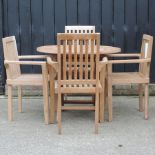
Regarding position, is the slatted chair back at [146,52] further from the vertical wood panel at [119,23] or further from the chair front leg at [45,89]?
the chair front leg at [45,89]

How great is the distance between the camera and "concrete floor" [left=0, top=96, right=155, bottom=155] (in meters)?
4.35

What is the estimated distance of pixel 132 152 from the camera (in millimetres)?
4289

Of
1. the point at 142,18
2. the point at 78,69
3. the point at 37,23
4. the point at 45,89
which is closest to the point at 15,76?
the point at 45,89

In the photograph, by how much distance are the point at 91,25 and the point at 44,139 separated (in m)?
2.47

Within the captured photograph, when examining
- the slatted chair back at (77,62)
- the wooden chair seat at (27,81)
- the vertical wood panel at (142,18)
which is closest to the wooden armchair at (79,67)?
the slatted chair back at (77,62)

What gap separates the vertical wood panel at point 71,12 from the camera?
6543 mm

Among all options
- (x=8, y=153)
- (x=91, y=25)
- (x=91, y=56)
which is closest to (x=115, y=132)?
(x=91, y=56)

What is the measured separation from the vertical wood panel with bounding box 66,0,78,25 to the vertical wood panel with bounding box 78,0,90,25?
61 millimetres

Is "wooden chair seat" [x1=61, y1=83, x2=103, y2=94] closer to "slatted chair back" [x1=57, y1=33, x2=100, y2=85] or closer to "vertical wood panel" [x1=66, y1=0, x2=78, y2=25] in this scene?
"slatted chair back" [x1=57, y1=33, x2=100, y2=85]

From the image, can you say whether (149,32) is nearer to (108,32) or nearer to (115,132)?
(108,32)

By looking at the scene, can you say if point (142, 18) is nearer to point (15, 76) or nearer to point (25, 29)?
point (25, 29)

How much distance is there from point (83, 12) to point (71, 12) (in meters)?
0.18

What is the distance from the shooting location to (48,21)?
6.58 meters

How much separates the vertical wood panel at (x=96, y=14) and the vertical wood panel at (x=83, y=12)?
6 cm
